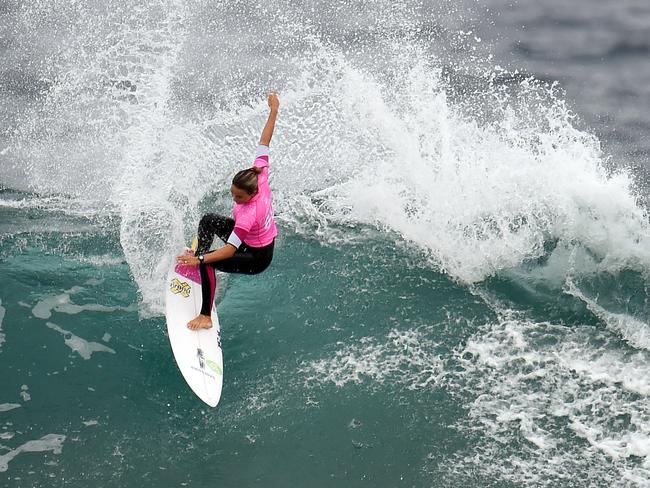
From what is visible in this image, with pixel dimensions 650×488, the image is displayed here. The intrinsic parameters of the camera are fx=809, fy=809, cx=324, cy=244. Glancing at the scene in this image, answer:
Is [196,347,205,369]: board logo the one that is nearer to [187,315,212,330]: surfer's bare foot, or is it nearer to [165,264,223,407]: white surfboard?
[165,264,223,407]: white surfboard

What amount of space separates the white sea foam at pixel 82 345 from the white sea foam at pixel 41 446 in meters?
1.01

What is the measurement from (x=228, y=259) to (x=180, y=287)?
799mm

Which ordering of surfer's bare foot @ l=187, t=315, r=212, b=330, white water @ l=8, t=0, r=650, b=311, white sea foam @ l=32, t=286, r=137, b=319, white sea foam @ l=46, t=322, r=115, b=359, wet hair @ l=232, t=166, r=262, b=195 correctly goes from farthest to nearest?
1. white water @ l=8, t=0, r=650, b=311
2. white sea foam @ l=32, t=286, r=137, b=319
3. white sea foam @ l=46, t=322, r=115, b=359
4. surfer's bare foot @ l=187, t=315, r=212, b=330
5. wet hair @ l=232, t=166, r=262, b=195

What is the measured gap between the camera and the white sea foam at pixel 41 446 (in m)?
6.47

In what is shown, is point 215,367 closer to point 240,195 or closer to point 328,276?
point 240,195

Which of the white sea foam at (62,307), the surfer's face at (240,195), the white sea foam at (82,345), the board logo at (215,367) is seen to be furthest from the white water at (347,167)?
the surfer's face at (240,195)

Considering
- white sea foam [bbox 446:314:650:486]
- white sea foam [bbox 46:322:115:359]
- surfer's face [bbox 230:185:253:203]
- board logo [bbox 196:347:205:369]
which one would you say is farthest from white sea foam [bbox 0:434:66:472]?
white sea foam [bbox 446:314:650:486]

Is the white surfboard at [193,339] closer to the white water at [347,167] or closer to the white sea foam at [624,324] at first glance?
the white water at [347,167]

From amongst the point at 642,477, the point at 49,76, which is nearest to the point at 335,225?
Result: the point at 642,477

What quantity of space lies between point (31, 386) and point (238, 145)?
14.6ft

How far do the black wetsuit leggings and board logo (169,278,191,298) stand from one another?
0.90 ft

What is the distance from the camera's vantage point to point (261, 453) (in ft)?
21.5

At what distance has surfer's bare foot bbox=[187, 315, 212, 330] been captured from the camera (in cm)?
732

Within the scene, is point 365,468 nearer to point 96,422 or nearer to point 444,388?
point 444,388
